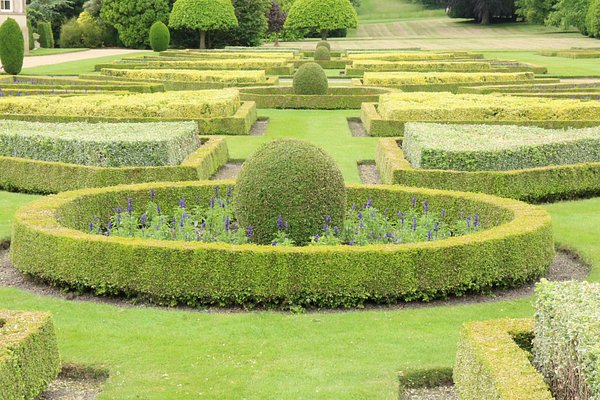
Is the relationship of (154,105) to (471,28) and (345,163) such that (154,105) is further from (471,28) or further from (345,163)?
(471,28)

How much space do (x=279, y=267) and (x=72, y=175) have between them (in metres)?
6.10

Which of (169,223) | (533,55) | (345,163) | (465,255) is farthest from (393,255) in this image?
(533,55)

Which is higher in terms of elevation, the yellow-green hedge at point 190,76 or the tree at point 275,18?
the tree at point 275,18

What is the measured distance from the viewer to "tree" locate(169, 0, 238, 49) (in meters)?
50.5

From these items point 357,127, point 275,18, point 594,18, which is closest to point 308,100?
point 357,127

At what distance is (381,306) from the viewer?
7.93 m

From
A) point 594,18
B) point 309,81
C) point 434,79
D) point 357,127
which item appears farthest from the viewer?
point 594,18

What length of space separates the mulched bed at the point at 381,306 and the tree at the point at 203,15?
42.5m

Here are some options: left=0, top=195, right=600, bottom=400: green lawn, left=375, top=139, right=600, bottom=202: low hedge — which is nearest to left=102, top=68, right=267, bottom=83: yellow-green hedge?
left=375, top=139, right=600, bottom=202: low hedge

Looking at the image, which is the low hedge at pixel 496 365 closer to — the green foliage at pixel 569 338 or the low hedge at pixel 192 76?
the green foliage at pixel 569 338

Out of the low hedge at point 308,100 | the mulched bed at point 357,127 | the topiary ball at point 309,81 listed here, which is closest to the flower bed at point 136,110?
the mulched bed at point 357,127

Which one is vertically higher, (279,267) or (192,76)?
(279,267)

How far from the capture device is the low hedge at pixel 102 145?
13.6m

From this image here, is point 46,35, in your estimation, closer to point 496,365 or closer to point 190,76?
point 190,76
